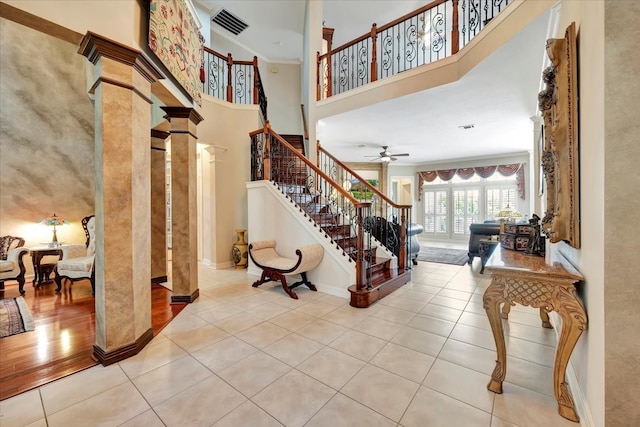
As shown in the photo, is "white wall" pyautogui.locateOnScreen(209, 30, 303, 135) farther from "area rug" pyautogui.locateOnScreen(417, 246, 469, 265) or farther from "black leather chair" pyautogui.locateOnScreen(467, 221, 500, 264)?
"black leather chair" pyautogui.locateOnScreen(467, 221, 500, 264)

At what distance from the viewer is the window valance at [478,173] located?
26.9 ft

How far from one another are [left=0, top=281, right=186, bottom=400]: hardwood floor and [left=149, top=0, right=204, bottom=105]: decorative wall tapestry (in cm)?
269

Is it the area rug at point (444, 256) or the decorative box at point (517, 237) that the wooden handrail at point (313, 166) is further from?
the area rug at point (444, 256)

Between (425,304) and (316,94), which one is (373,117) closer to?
(316,94)

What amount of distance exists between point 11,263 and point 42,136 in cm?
230

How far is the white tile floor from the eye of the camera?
1526mm

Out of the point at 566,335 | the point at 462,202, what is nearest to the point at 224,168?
the point at 566,335

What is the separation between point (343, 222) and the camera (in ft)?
15.4

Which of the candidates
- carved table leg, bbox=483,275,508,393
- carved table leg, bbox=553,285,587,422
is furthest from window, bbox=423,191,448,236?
carved table leg, bbox=553,285,587,422

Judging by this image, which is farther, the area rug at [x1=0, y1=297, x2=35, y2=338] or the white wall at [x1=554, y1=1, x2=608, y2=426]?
the area rug at [x1=0, y1=297, x2=35, y2=338]

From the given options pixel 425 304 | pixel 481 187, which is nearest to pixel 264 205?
pixel 425 304

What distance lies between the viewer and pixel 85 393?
1.73m

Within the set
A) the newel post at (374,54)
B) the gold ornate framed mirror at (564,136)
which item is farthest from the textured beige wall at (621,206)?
the newel post at (374,54)

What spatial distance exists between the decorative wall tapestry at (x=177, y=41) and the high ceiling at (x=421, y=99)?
2.81 meters
